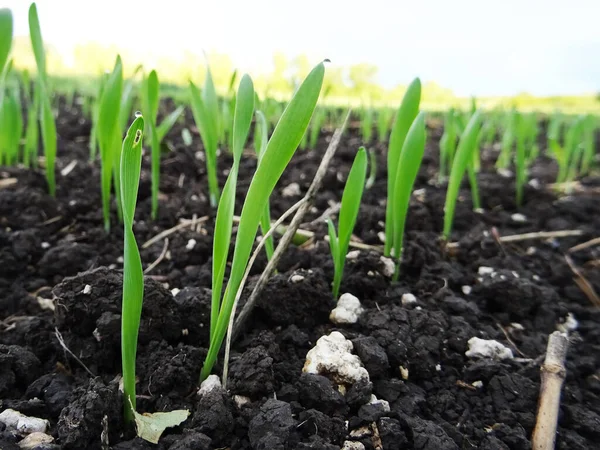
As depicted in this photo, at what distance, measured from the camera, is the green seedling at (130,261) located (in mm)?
508

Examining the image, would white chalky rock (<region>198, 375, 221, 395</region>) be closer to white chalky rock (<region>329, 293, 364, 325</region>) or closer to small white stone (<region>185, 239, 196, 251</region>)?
white chalky rock (<region>329, 293, 364, 325</region>)

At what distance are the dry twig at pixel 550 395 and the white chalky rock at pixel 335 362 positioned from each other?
25cm

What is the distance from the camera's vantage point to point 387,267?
1.01 meters

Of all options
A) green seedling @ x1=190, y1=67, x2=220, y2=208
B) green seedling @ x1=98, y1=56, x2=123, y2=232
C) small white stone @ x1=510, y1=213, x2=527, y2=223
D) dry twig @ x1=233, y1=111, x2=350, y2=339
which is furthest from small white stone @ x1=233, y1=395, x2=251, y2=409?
small white stone @ x1=510, y1=213, x2=527, y2=223

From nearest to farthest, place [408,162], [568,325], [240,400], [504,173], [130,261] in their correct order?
[130,261] → [240,400] → [408,162] → [568,325] → [504,173]

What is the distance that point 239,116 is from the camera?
67cm

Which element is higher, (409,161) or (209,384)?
(409,161)

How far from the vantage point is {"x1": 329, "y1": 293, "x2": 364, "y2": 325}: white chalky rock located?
0.84 m

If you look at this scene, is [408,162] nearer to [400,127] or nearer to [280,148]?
[400,127]

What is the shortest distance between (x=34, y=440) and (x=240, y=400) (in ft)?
0.82

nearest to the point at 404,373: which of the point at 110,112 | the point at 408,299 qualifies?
the point at 408,299

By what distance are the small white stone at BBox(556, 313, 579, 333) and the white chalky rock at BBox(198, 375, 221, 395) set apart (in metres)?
0.72

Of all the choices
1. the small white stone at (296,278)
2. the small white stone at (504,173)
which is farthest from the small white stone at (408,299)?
the small white stone at (504,173)

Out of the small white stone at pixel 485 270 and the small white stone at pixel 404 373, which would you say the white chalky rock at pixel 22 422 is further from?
the small white stone at pixel 485 270
